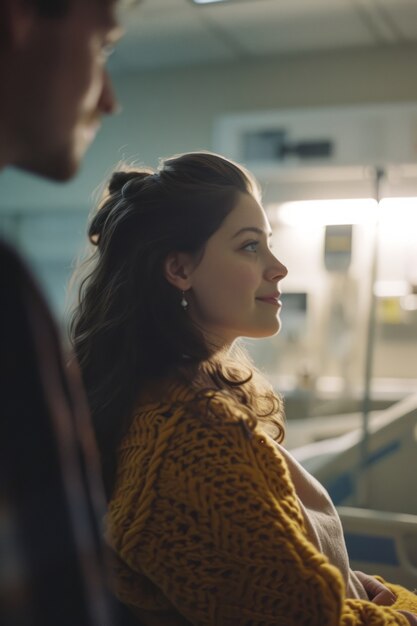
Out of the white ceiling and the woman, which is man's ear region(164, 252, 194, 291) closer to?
the woman

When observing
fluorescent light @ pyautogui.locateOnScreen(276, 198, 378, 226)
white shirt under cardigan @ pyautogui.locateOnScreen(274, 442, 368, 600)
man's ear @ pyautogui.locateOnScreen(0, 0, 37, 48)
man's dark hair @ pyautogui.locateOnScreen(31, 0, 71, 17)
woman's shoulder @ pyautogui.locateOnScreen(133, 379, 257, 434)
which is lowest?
white shirt under cardigan @ pyautogui.locateOnScreen(274, 442, 368, 600)

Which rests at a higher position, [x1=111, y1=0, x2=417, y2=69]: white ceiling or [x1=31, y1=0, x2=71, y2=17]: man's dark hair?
[x1=111, y1=0, x2=417, y2=69]: white ceiling

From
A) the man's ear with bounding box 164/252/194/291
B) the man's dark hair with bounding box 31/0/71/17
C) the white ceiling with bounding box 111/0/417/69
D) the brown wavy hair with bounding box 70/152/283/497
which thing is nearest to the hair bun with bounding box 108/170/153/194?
the brown wavy hair with bounding box 70/152/283/497

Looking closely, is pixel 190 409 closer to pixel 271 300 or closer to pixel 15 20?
pixel 271 300

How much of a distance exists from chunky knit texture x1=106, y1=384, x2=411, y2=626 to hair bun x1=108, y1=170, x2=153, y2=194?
0.49 metres

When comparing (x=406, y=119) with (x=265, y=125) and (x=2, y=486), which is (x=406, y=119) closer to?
(x=265, y=125)

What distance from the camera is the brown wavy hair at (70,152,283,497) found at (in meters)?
1.34

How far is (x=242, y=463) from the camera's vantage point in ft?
3.78

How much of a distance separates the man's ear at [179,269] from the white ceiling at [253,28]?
7.12ft

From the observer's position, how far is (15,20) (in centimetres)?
59

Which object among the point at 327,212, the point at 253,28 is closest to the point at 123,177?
the point at 327,212

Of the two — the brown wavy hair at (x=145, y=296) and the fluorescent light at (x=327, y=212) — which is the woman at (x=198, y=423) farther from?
the fluorescent light at (x=327, y=212)

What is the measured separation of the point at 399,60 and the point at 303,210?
909mm

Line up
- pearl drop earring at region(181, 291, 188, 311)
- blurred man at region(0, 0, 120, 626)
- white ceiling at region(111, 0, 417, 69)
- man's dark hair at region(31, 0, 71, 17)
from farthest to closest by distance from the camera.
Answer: white ceiling at region(111, 0, 417, 69), pearl drop earring at region(181, 291, 188, 311), man's dark hair at region(31, 0, 71, 17), blurred man at region(0, 0, 120, 626)
